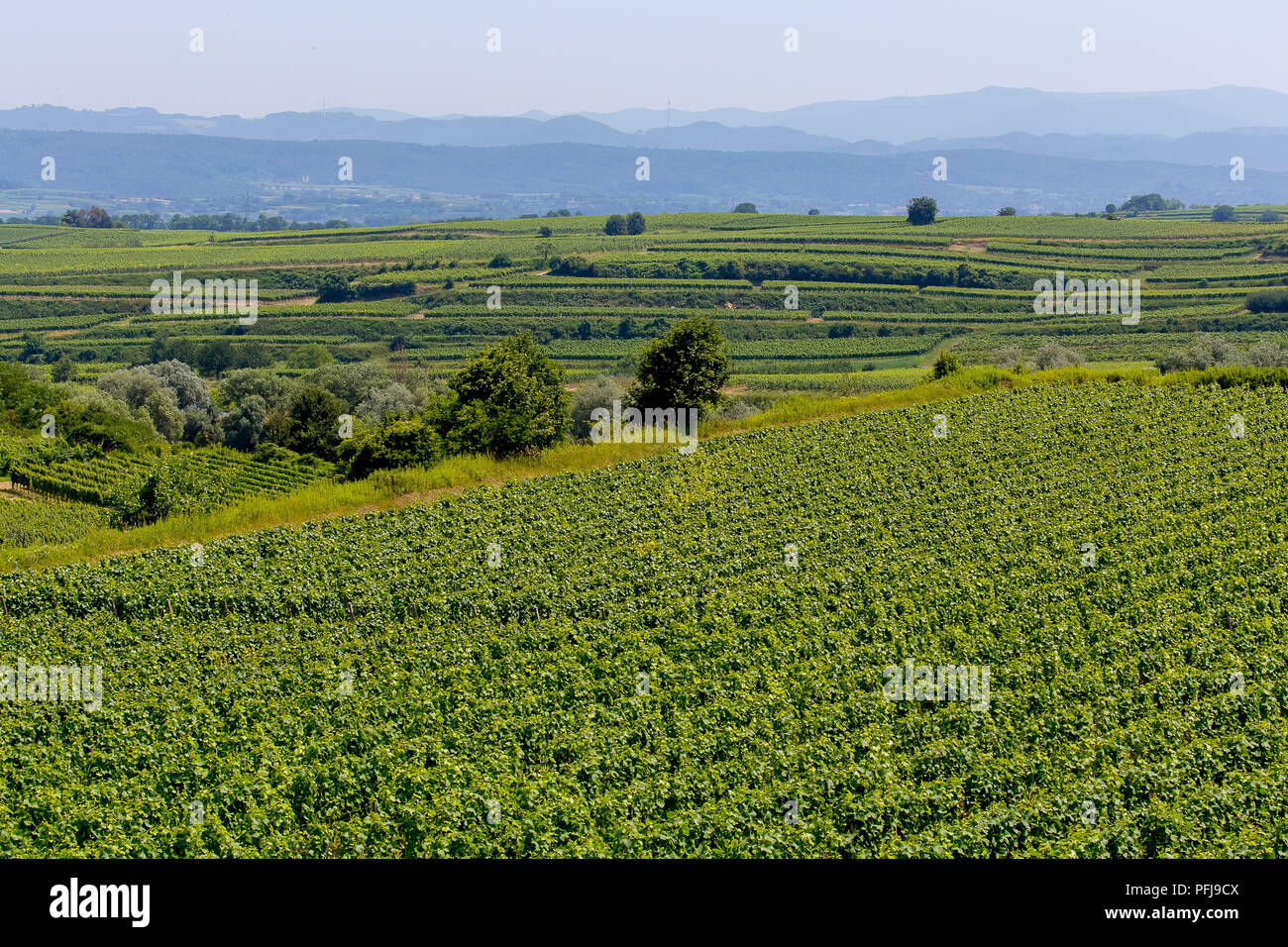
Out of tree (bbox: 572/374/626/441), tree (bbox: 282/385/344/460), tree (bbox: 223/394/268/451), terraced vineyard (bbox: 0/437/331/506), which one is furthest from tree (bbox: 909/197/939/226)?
terraced vineyard (bbox: 0/437/331/506)

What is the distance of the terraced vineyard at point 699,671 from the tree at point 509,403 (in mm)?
7594

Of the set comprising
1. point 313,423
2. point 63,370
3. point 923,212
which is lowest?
point 313,423

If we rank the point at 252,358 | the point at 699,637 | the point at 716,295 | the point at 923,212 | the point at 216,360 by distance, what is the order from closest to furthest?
the point at 699,637 < the point at 216,360 < the point at 252,358 < the point at 716,295 < the point at 923,212

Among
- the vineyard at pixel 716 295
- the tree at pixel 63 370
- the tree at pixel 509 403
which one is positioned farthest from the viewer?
the vineyard at pixel 716 295

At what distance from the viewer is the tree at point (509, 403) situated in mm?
46000

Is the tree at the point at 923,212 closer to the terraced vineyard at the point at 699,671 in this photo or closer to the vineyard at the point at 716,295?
the vineyard at the point at 716,295

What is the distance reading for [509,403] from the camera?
51469 millimetres

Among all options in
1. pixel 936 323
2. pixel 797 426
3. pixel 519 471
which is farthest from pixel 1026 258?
pixel 519 471

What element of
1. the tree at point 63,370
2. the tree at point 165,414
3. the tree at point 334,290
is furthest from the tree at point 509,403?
the tree at point 334,290

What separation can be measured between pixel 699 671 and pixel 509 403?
30222 mm

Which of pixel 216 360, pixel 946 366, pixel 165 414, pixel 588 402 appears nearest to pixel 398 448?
pixel 946 366

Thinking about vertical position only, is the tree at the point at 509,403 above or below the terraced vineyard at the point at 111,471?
above

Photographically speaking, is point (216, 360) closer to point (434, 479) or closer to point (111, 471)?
point (111, 471)

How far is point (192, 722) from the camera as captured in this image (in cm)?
2103
